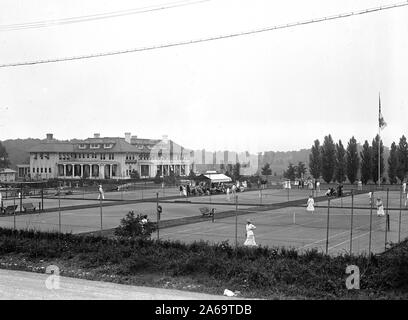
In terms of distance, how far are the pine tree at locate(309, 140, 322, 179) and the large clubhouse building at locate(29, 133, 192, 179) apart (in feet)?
78.4

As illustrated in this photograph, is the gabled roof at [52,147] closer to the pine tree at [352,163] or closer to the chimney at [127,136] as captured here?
the chimney at [127,136]

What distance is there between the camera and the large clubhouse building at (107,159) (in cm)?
9975

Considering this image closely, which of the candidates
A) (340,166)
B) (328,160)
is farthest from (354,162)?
(328,160)

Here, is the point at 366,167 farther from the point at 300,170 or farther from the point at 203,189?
the point at 203,189

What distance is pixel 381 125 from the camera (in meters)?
35.3

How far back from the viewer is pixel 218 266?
14203 millimetres

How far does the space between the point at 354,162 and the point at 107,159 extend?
1831 inches

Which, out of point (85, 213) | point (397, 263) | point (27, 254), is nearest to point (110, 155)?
point (85, 213)

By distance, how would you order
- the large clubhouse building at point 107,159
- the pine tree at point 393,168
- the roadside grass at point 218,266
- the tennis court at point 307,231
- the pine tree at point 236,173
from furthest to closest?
the large clubhouse building at point 107,159
the pine tree at point 236,173
the pine tree at point 393,168
the tennis court at point 307,231
the roadside grass at point 218,266

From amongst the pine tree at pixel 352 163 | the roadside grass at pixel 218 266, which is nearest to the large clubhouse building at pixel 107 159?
the pine tree at pixel 352 163

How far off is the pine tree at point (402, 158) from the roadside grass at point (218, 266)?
72871mm

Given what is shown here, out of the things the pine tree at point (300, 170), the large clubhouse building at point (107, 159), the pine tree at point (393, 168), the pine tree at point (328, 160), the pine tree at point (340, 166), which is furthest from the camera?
the pine tree at point (300, 170)

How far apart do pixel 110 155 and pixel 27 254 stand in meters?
85.1

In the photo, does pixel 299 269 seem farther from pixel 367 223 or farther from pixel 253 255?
pixel 367 223
